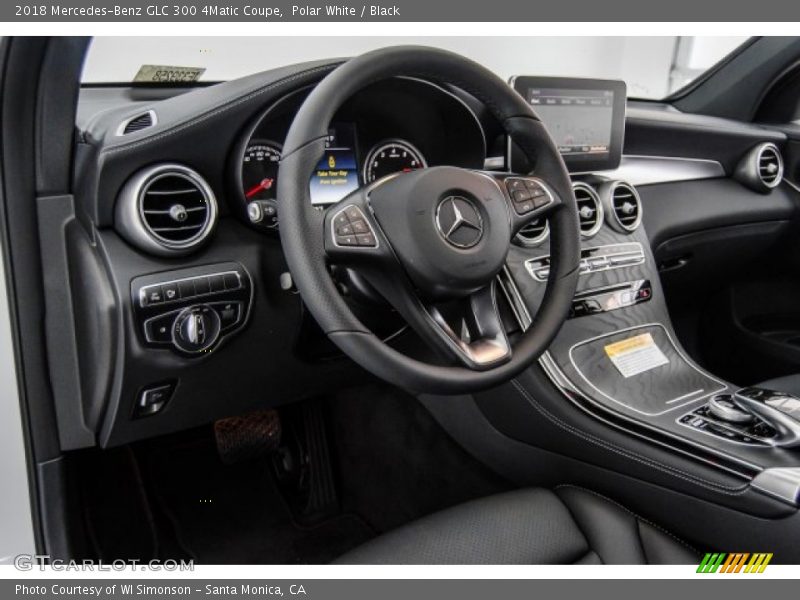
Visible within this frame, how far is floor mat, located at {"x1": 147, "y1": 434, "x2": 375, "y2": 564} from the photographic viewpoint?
1.48 m

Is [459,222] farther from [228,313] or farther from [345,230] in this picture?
[228,313]

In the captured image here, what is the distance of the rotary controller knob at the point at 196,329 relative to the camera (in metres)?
0.99

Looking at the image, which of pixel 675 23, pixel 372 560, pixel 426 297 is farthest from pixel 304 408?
pixel 675 23

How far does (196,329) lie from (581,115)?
34.9 inches

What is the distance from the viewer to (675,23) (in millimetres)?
1187

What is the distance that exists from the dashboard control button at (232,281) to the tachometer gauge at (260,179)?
9 cm

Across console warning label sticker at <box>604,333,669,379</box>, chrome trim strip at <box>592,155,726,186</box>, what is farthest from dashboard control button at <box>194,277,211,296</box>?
chrome trim strip at <box>592,155,726,186</box>

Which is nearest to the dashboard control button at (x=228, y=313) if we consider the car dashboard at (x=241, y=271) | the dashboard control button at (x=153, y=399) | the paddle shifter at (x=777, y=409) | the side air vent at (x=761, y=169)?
the car dashboard at (x=241, y=271)

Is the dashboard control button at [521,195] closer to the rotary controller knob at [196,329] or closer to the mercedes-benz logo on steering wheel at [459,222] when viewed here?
the mercedes-benz logo on steering wheel at [459,222]

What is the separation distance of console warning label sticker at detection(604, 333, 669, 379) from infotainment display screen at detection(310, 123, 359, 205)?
580 mm

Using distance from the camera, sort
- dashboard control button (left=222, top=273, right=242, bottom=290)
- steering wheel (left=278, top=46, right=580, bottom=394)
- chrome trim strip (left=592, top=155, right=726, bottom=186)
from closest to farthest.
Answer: steering wheel (left=278, top=46, right=580, bottom=394)
dashboard control button (left=222, top=273, right=242, bottom=290)
chrome trim strip (left=592, top=155, right=726, bottom=186)

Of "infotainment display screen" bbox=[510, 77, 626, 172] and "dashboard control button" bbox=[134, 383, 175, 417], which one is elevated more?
"infotainment display screen" bbox=[510, 77, 626, 172]

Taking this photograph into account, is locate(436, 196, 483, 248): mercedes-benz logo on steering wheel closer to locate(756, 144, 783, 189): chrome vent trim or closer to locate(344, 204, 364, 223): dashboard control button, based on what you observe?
locate(344, 204, 364, 223): dashboard control button

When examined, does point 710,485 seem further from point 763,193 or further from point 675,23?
point 763,193
